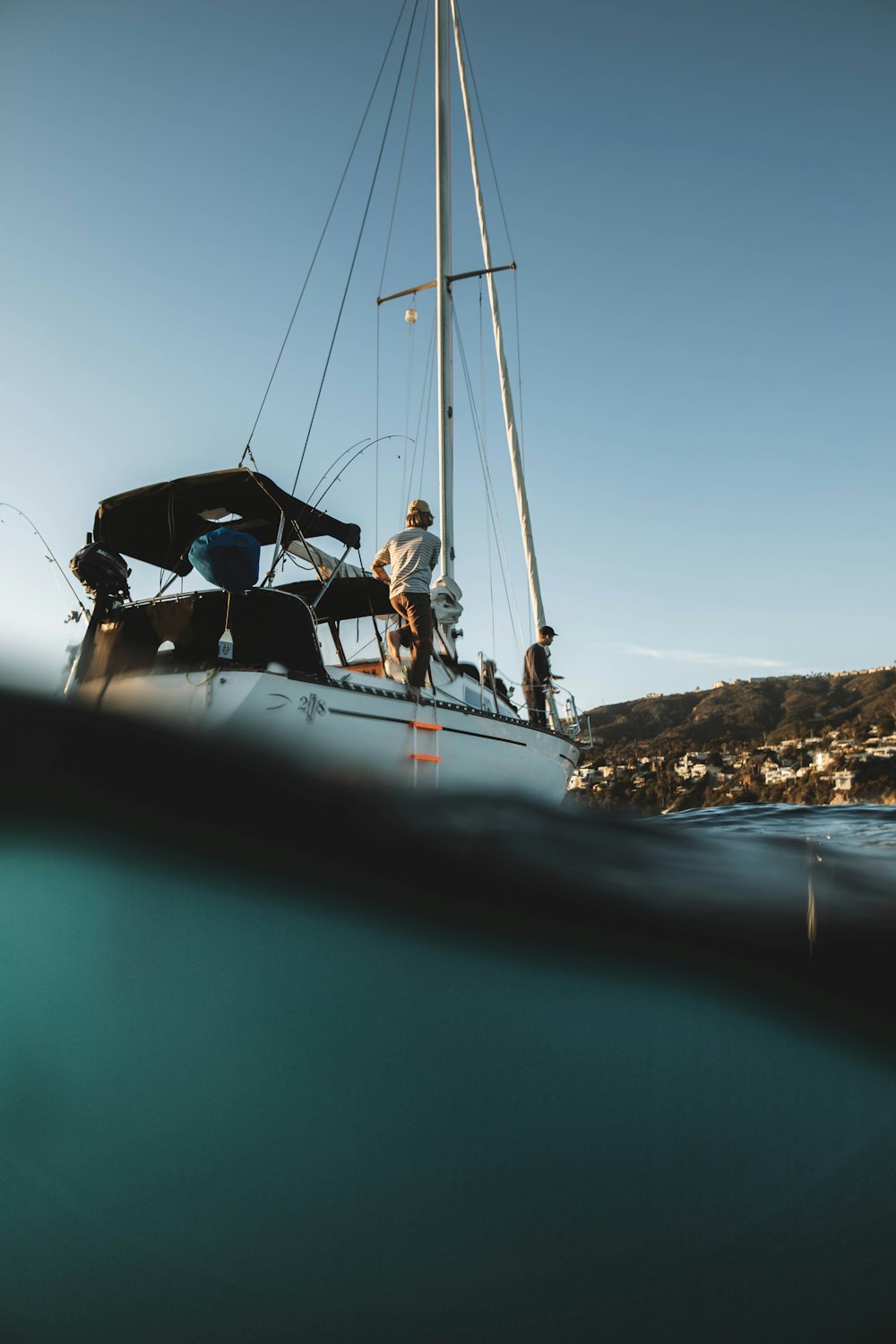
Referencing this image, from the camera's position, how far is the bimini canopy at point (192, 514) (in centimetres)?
628

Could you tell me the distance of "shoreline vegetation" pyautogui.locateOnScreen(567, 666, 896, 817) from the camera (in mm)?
11039

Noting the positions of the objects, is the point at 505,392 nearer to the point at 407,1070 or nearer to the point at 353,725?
the point at 353,725

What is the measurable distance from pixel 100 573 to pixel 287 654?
158 cm

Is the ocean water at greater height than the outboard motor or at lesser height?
lesser

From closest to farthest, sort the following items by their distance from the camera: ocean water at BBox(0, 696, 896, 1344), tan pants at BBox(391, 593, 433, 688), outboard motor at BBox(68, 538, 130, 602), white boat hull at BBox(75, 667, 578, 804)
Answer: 1. ocean water at BBox(0, 696, 896, 1344)
2. white boat hull at BBox(75, 667, 578, 804)
3. outboard motor at BBox(68, 538, 130, 602)
4. tan pants at BBox(391, 593, 433, 688)

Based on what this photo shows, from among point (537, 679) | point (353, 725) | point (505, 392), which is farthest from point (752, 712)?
point (353, 725)

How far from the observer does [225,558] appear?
4.71 m

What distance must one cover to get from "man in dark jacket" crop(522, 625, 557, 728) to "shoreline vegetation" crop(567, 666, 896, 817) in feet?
3.18

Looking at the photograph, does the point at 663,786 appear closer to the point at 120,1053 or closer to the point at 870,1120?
the point at 870,1120

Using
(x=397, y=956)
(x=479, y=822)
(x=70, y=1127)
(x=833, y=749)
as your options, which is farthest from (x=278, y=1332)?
(x=833, y=749)

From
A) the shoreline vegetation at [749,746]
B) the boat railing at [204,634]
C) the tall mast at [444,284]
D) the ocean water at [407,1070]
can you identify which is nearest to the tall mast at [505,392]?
the tall mast at [444,284]

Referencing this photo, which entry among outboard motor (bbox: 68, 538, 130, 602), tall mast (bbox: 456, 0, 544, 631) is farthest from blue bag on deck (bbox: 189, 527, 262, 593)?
tall mast (bbox: 456, 0, 544, 631)

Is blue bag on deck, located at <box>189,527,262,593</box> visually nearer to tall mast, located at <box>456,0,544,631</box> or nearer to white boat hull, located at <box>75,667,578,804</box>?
white boat hull, located at <box>75,667,578,804</box>

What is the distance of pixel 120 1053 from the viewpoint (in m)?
2.25
